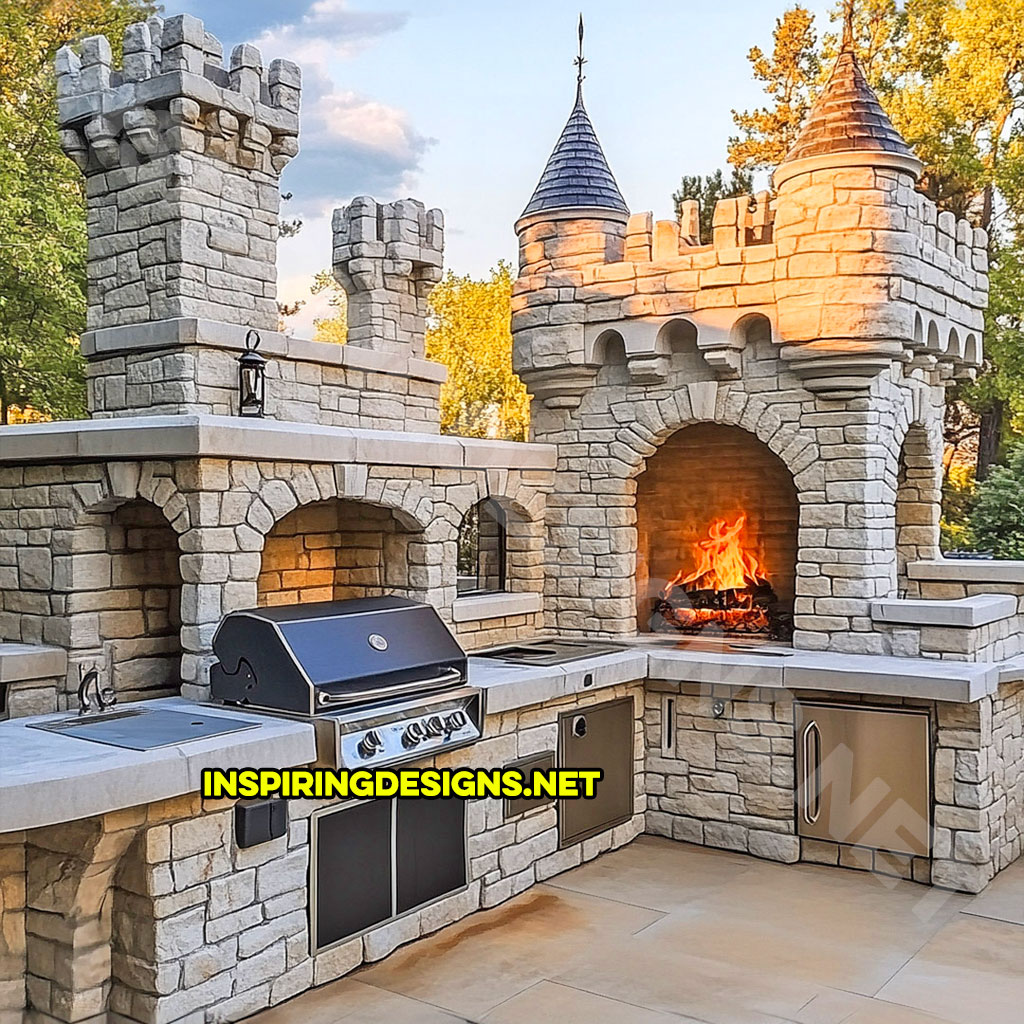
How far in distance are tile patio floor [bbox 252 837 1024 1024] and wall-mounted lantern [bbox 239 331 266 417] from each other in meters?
3.28

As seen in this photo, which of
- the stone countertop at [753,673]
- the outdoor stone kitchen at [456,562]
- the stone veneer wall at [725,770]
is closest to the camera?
the outdoor stone kitchen at [456,562]

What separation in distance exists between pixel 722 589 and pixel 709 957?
3815 millimetres

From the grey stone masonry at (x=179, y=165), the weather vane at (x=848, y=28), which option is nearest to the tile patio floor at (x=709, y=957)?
the grey stone masonry at (x=179, y=165)

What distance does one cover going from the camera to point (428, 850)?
19.1 feet

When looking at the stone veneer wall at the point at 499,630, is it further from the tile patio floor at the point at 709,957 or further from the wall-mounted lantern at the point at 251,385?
the wall-mounted lantern at the point at 251,385

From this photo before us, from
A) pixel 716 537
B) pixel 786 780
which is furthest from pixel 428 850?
pixel 716 537

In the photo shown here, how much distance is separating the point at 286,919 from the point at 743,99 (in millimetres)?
18697

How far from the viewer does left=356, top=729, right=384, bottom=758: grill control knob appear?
5.18 meters

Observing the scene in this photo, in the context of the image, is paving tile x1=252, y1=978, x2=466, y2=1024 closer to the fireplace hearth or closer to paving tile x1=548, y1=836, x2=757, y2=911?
paving tile x1=548, y1=836, x2=757, y2=911

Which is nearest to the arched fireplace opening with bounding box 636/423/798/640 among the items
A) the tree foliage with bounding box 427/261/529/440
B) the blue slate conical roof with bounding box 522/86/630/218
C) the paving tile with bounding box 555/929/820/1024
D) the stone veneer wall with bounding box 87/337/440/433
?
the blue slate conical roof with bounding box 522/86/630/218

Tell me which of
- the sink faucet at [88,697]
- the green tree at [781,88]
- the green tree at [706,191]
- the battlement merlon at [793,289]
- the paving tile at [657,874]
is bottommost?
the paving tile at [657,874]

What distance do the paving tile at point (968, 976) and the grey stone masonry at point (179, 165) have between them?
18.7 ft

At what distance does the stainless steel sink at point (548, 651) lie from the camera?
722 centimetres

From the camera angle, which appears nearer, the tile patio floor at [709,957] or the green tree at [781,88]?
the tile patio floor at [709,957]
